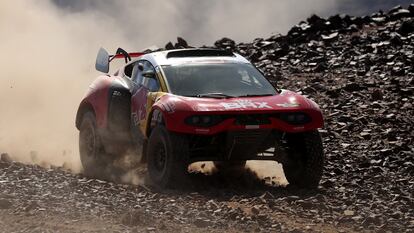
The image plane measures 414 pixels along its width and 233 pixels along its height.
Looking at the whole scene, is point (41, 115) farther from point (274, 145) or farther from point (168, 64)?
point (274, 145)

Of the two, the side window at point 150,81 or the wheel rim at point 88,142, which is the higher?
the side window at point 150,81

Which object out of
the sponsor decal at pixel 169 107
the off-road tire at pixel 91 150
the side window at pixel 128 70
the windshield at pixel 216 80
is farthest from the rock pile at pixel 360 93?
the off-road tire at pixel 91 150

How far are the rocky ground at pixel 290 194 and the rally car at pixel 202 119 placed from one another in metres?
0.37

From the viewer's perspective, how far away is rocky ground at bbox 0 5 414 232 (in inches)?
306

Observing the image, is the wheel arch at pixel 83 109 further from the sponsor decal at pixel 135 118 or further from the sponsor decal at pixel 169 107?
the sponsor decal at pixel 169 107

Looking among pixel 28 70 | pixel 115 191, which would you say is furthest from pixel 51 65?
pixel 115 191

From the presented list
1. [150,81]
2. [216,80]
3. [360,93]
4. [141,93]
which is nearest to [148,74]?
[150,81]

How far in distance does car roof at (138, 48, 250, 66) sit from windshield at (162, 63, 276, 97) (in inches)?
5.2

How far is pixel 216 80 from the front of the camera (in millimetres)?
10297

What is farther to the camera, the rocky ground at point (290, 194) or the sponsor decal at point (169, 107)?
the sponsor decal at point (169, 107)

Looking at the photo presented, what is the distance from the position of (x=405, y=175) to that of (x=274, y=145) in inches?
69.0

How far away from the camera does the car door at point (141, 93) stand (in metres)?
10.3

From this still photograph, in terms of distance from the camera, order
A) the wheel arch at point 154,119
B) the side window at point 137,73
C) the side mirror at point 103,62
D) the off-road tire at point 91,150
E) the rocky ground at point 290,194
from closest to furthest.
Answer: the rocky ground at point 290,194 < the wheel arch at point 154,119 < the side window at point 137,73 < the off-road tire at point 91,150 < the side mirror at point 103,62

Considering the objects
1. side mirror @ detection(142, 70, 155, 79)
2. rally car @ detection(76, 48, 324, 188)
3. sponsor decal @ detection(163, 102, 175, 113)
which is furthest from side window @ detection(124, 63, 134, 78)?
sponsor decal @ detection(163, 102, 175, 113)
